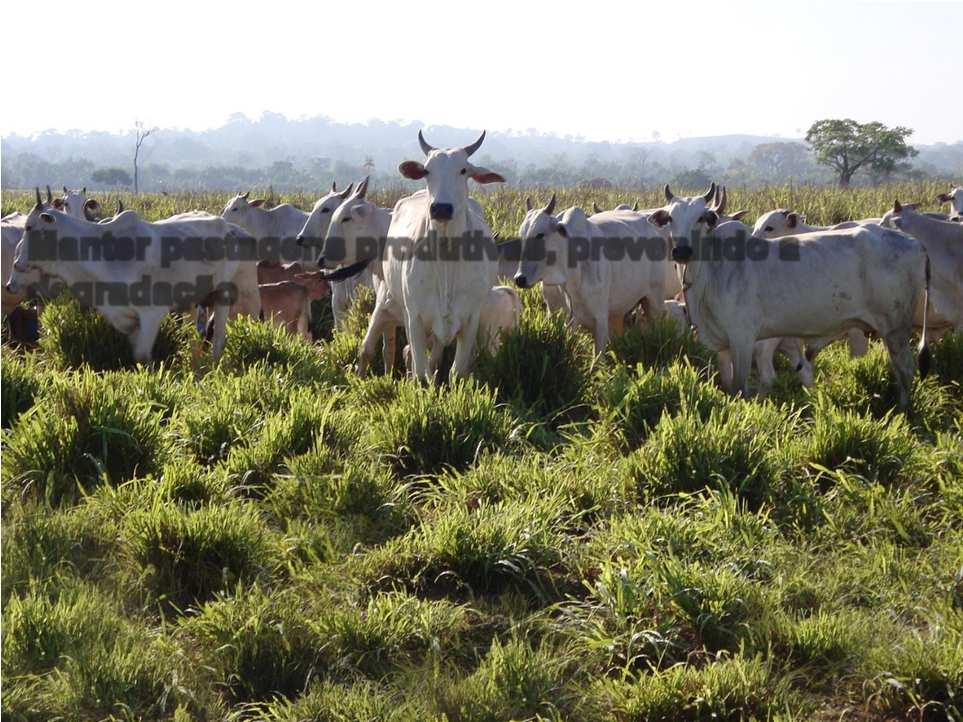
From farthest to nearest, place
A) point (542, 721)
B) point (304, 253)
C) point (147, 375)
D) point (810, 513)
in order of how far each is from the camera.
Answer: point (304, 253)
point (147, 375)
point (810, 513)
point (542, 721)

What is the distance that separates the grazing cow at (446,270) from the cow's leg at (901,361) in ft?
8.20

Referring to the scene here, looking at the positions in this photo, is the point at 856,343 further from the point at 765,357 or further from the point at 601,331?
the point at 601,331

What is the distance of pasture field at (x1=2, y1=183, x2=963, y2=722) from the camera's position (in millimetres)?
3721

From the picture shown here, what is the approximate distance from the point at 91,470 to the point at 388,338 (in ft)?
10.7

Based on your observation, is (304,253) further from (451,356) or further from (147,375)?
(147,375)

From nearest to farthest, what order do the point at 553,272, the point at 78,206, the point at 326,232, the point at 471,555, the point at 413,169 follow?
the point at 471,555 < the point at 413,169 < the point at 553,272 < the point at 326,232 < the point at 78,206

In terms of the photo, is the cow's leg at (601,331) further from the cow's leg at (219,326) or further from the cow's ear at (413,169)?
the cow's leg at (219,326)

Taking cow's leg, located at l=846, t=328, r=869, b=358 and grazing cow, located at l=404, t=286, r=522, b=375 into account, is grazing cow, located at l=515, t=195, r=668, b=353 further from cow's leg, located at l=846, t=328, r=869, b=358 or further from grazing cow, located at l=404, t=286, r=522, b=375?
cow's leg, located at l=846, t=328, r=869, b=358

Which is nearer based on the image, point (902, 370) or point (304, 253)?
point (902, 370)

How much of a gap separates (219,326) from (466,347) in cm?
247

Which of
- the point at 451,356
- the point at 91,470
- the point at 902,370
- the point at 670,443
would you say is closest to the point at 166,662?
the point at 91,470

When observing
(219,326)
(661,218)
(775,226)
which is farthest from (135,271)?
(775,226)

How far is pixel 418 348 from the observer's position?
7.13 meters

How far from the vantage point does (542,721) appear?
3.54 m
